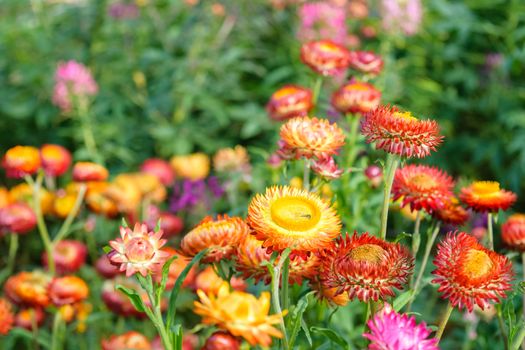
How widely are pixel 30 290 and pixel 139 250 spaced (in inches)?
36.7

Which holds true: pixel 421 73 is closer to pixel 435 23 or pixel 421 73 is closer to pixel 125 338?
pixel 435 23

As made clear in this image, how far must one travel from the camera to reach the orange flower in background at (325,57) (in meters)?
1.80

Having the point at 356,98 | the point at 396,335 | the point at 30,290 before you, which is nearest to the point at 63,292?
the point at 30,290

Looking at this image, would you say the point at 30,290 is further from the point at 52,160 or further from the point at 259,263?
the point at 259,263

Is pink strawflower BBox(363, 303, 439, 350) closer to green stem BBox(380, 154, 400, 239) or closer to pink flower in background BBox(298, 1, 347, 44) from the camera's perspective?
green stem BBox(380, 154, 400, 239)

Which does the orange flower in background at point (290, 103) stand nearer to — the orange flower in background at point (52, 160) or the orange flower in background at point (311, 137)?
the orange flower in background at point (311, 137)

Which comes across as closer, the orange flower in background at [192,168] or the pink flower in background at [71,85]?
the orange flower in background at [192,168]

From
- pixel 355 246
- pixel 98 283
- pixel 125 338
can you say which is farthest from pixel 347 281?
pixel 98 283

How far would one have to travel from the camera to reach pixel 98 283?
227 centimetres

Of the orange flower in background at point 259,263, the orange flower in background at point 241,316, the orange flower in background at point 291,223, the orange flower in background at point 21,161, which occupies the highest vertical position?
the orange flower in background at point 291,223

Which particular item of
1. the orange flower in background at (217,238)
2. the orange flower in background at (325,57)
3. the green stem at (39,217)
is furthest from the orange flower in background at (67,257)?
the orange flower in background at (217,238)

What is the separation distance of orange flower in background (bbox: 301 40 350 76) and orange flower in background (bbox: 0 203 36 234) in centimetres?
97

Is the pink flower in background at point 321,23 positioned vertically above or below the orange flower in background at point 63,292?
above

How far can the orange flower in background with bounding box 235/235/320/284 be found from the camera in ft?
3.24
